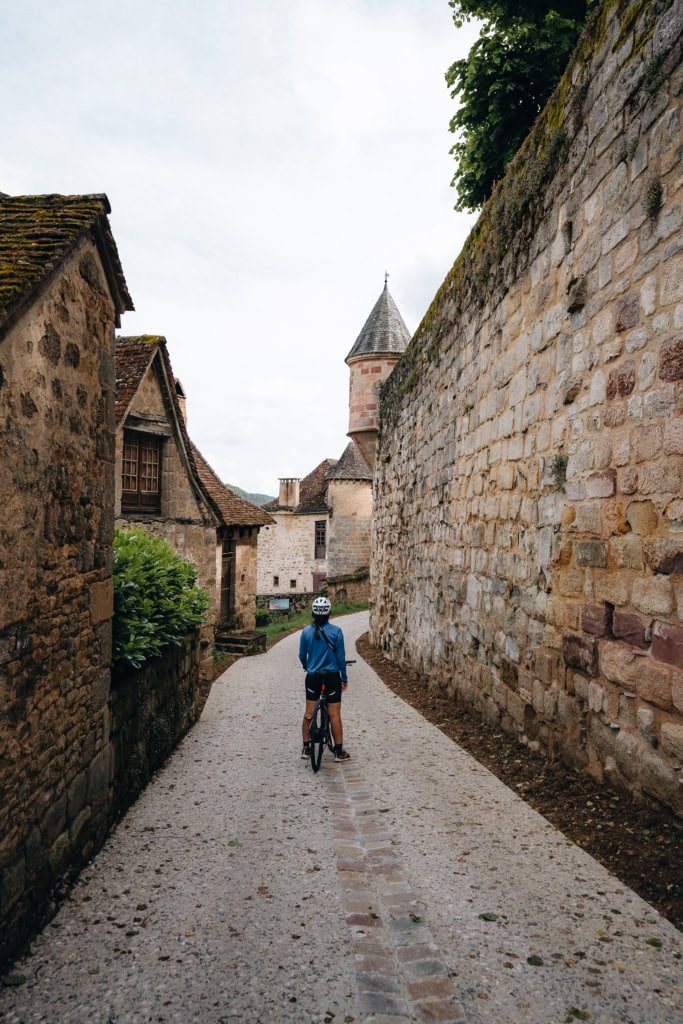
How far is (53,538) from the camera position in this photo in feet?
12.2

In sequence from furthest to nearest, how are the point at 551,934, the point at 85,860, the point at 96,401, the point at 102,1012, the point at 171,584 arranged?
the point at 171,584 → the point at 96,401 → the point at 85,860 → the point at 551,934 → the point at 102,1012

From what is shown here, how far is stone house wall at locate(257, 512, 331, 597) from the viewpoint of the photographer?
4100 cm

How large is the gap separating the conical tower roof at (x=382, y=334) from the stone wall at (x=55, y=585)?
39.6 ft

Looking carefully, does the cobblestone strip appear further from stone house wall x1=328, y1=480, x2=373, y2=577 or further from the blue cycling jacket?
stone house wall x1=328, y1=480, x2=373, y2=577

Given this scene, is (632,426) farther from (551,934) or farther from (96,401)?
(96,401)

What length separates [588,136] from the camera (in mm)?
4715

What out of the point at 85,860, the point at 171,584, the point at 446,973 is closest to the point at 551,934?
the point at 446,973

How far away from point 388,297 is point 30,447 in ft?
56.1

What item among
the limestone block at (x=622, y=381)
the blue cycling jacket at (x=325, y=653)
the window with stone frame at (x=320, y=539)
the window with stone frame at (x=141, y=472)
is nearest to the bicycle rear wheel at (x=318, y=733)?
the blue cycling jacket at (x=325, y=653)

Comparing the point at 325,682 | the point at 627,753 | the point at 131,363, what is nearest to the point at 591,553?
the point at 627,753

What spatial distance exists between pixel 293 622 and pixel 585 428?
23.2 m

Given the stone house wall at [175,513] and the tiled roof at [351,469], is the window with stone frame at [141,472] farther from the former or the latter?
the tiled roof at [351,469]

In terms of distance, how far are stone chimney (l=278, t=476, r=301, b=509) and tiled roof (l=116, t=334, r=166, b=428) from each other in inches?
1183

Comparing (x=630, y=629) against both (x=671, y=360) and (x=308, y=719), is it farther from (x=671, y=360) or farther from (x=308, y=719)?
(x=308, y=719)
